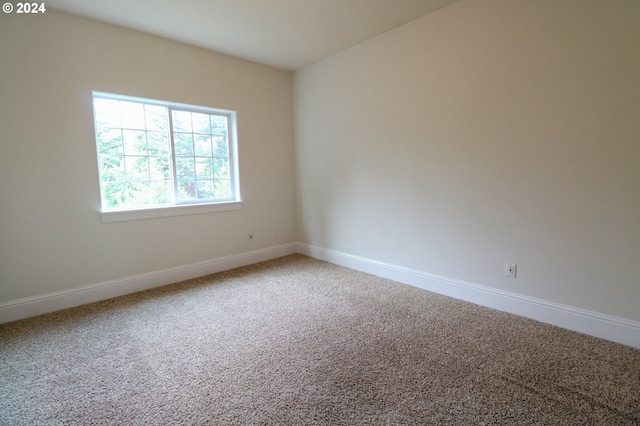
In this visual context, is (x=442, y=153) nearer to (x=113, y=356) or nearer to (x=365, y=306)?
(x=365, y=306)

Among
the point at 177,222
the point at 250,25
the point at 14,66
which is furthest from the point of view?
the point at 177,222

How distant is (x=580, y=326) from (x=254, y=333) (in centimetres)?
250

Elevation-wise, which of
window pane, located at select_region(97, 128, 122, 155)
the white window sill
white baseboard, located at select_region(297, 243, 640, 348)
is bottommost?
white baseboard, located at select_region(297, 243, 640, 348)

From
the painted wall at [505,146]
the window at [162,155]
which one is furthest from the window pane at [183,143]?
the painted wall at [505,146]

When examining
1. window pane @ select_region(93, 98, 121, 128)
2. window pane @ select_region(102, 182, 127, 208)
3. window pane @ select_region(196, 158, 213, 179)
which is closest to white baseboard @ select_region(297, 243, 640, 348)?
window pane @ select_region(196, 158, 213, 179)

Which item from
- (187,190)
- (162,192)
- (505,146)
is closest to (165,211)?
(162,192)

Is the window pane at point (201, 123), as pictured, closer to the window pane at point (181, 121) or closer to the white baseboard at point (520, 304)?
the window pane at point (181, 121)

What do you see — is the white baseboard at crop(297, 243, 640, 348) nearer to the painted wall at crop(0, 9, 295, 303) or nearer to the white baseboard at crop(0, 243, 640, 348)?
the white baseboard at crop(0, 243, 640, 348)

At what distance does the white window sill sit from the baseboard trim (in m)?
0.64

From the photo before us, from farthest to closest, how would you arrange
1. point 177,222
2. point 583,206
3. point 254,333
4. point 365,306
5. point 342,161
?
point 342,161
point 177,222
point 365,306
point 254,333
point 583,206

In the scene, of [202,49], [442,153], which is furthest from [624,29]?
[202,49]

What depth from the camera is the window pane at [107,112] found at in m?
2.92

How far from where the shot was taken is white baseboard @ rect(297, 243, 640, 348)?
206 cm

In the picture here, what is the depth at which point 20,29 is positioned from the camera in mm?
2434
